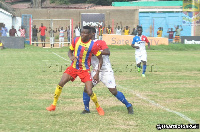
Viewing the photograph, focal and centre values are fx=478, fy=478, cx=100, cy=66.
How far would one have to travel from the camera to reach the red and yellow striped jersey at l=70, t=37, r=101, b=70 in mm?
10047

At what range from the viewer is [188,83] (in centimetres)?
1695

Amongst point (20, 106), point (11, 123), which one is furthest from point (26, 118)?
point (20, 106)

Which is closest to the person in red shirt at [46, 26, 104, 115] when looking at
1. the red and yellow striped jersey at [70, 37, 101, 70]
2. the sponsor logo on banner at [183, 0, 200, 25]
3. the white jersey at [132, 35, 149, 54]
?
the red and yellow striped jersey at [70, 37, 101, 70]

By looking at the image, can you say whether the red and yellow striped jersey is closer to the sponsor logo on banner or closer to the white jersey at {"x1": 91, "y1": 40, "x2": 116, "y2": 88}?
the white jersey at {"x1": 91, "y1": 40, "x2": 116, "y2": 88}

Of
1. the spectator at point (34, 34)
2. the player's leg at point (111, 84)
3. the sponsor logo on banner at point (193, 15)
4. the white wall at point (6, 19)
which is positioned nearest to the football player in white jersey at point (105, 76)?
the player's leg at point (111, 84)

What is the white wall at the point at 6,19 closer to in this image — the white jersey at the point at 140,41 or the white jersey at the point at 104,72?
the white jersey at the point at 140,41

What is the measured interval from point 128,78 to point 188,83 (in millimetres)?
2615

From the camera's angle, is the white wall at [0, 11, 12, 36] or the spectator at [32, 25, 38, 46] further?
the white wall at [0, 11, 12, 36]

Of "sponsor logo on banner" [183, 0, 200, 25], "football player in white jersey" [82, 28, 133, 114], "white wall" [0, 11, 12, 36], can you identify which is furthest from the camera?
"sponsor logo on banner" [183, 0, 200, 25]

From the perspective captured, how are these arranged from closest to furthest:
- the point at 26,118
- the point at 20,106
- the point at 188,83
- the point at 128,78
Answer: the point at 26,118
the point at 20,106
the point at 188,83
the point at 128,78

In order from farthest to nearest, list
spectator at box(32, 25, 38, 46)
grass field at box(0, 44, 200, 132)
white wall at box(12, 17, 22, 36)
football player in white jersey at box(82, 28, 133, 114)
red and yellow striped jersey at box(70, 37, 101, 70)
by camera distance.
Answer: white wall at box(12, 17, 22, 36)
spectator at box(32, 25, 38, 46)
football player in white jersey at box(82, 28, 133, 114)
red and yellow striped jersey at box(70, 37, 101, 70)
grass field at box(0, 44, 200, 132)

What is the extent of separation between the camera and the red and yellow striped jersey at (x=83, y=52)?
10047 mm

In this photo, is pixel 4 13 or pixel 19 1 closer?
pixel 4 13

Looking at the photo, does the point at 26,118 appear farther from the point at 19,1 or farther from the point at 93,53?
the point at 19,1
